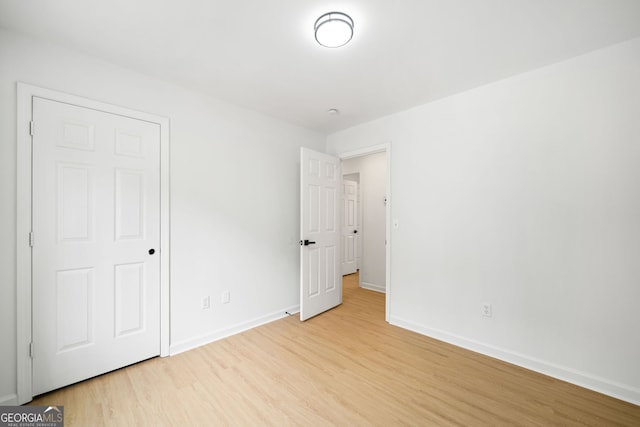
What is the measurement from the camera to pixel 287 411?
68.2 inches

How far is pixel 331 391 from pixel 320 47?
2.50 m

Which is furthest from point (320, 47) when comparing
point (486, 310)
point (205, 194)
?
point (486, 310)

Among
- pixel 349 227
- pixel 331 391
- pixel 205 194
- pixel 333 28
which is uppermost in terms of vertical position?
pixel 333 28

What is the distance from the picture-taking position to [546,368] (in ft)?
7.06

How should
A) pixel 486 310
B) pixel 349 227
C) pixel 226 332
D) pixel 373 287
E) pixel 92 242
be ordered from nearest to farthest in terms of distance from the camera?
pixel 92 242, pixel 486 310, pixel 226 332, pixel 373 287, pixel 349 227

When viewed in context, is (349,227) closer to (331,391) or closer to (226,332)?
(226,332)

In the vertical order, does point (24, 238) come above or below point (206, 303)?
above

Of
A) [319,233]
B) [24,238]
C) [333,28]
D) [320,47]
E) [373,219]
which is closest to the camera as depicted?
[333,28]

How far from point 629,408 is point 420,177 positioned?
7.49 ft

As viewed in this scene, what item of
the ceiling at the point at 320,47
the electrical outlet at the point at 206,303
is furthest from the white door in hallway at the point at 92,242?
the ceiling at the point at 320,47

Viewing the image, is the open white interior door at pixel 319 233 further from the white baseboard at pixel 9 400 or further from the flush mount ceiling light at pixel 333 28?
the white baseboard at pixel 9 400

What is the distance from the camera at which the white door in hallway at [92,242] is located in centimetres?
187

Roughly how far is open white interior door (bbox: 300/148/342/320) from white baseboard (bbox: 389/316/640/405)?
3.96 feet

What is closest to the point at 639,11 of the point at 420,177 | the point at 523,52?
the point at 523,52
